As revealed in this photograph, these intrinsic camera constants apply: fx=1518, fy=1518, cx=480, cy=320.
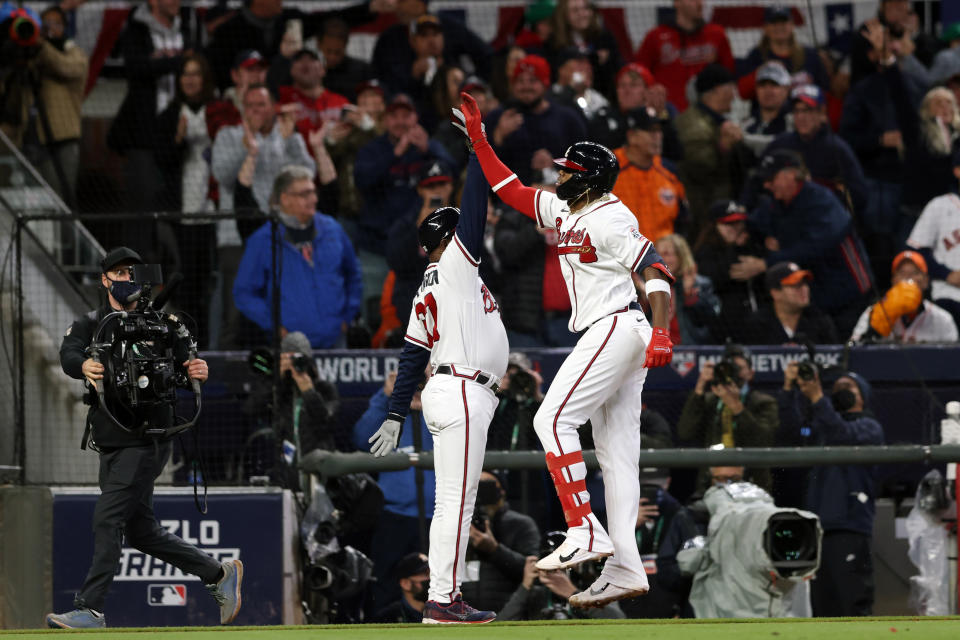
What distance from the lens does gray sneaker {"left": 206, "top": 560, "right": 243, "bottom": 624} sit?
6977 millimetres

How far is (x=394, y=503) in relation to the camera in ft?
28.0

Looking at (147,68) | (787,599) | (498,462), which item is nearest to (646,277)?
(498,462)

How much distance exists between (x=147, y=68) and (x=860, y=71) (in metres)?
5.51

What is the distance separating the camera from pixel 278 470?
8266 mm

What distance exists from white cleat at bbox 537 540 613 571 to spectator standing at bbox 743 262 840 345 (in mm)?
4000

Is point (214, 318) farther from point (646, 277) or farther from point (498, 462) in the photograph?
point (646, 277)

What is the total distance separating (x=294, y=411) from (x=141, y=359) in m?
2.06

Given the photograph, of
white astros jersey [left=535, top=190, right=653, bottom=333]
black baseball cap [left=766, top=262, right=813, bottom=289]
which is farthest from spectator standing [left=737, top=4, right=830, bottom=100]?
white astros jersey [left=535, top=190, right=653, bottom=333]

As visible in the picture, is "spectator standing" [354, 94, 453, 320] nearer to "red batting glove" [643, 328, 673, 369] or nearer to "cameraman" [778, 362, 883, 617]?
"cameraman" [778, 362, 883, 617]

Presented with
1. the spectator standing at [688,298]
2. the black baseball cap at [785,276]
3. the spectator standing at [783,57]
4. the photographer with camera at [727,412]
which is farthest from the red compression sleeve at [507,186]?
the spectator standing at [783,57]

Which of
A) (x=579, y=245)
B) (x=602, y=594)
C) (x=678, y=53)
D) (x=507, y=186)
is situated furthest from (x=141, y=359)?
(x=678, y=53)

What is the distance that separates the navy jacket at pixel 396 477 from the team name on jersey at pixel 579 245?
255 cm

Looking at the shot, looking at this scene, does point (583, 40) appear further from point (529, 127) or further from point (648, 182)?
point (648, 182)

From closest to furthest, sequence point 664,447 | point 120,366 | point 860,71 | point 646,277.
A: point 646,277
point 120,366
point 664,447
point 860,71
